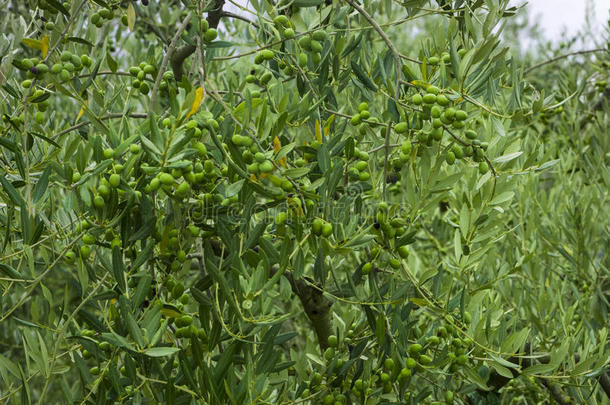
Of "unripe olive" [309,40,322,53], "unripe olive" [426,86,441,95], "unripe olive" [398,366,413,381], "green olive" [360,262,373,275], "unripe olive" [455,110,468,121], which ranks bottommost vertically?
"unripe olive" [398,366,413,381]

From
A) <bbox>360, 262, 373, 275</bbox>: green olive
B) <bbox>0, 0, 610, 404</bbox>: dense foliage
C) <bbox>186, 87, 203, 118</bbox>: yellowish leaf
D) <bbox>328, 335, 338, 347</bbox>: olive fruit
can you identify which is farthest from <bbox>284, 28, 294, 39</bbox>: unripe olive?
<bbox>328, 335, 338, 347</bbox>: olive fruit

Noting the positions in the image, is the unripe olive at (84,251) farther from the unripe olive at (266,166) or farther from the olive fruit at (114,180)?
the unripe olive at (266,166)

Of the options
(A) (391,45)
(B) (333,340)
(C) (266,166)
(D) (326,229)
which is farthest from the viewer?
(B) (333,340)

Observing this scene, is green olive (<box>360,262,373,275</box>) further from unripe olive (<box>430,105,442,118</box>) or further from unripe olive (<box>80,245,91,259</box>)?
unripe olive (<box>80,245,91,259</box>)

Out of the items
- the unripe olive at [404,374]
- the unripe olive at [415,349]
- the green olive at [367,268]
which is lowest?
the unripe olive at [404,374]

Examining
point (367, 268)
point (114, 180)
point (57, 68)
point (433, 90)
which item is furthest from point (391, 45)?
point (57, 68)

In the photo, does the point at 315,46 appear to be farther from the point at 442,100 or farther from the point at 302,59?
the point at 442,100

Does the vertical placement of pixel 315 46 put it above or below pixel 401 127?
above

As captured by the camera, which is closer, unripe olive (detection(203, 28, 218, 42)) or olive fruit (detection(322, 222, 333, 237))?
olive fruit (detection(322, 222, 333, 237))

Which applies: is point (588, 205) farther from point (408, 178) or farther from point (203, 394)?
point (203, 394)

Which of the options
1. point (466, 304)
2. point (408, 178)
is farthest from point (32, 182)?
point (466, 304)

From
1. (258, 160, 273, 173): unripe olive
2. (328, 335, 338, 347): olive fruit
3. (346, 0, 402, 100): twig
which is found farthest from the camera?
(328, 335, 338, 347): olive fruit

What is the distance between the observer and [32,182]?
153cm

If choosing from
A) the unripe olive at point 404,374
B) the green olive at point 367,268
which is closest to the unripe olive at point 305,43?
the green olive at point 367,268
